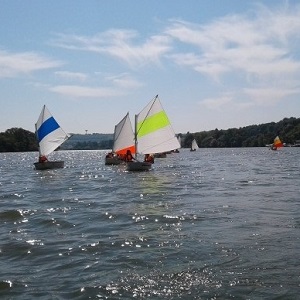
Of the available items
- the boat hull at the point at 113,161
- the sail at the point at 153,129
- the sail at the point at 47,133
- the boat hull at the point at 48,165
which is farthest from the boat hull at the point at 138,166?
the boat hull at the point at 113,161

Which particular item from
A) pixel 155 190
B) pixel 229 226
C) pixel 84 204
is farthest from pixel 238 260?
pixel 155 190

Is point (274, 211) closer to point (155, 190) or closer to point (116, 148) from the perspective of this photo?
point (155, 190)

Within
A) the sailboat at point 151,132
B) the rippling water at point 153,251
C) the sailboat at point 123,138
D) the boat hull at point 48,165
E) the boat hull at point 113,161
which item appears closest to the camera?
the rippling water at point 153,251

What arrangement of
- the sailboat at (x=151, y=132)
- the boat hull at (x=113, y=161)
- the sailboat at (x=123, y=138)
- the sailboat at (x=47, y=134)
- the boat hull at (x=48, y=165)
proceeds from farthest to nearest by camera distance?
the boat hull at (x=113, y=161) → the sailboat at (x=123, y=138) → the boat hull at (x=48, y=165) → the sailboat at (x=47, y=134) → the sailboat at (x=151, y=132)

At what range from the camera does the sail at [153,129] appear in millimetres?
45094

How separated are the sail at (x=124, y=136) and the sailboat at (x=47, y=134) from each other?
23.3 feet

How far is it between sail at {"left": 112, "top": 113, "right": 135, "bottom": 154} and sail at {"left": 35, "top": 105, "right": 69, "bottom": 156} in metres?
7.15

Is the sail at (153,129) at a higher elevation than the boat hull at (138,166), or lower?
higher

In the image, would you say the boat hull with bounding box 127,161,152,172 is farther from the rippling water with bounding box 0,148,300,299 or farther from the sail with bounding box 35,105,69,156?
the rippling water with bounding box 0,148,300,299

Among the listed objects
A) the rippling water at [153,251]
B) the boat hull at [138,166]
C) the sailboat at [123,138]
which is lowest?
the rippling water at [153,251]

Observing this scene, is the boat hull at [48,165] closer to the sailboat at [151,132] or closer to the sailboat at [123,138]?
the sailboat at [123,138]

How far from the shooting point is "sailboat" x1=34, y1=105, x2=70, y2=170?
165ft

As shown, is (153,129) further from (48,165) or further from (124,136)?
(48,165)

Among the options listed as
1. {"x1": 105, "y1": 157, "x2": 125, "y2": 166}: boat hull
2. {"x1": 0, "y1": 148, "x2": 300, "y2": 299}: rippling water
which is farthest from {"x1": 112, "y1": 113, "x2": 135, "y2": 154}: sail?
{"x1": 0, "y1": 148, "x2": 300, "y2": 299}: rippling water
